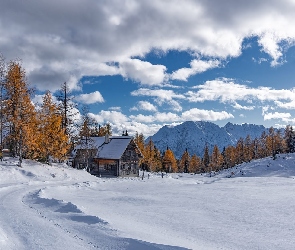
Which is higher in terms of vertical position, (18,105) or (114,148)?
(18,105)

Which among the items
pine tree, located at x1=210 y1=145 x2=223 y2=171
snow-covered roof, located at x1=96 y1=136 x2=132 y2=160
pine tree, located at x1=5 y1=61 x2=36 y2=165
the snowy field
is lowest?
pine tree, located at x1=210 y1=145 x2=223 y2=171

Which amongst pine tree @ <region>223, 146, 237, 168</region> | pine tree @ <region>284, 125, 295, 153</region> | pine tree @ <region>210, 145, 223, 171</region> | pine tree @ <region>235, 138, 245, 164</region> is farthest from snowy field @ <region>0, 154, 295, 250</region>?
pine tree @ <region>210, 145, 223, 171</region>

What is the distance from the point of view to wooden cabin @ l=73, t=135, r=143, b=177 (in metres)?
53.3

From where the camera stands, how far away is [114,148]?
179ft

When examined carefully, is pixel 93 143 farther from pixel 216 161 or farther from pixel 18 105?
pixel 216 161

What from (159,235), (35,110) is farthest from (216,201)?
(35,110)

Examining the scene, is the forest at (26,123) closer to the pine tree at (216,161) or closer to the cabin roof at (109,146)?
the cabin roof at (109,146)

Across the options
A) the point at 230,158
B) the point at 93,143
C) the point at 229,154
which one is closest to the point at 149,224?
the point at 93,143

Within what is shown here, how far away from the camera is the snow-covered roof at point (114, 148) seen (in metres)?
53.3

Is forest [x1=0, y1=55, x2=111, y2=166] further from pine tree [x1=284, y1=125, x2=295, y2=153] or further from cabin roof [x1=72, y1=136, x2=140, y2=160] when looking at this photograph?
pine tree [x1=284, y1=125, x2=295, y2=153]

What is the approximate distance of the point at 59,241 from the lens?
355 inches

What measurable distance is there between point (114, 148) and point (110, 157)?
7.12ft

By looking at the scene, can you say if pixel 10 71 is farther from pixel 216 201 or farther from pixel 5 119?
pixel 216 201

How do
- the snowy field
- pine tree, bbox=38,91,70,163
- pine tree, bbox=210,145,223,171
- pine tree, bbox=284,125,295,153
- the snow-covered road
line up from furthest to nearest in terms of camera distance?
pine tree, bbox=210,145,223,171 < pine tree, bbox=284,125,295,153 < pine tree, bbox=38,91,70,163 < the snowy field < the snow-covered road
